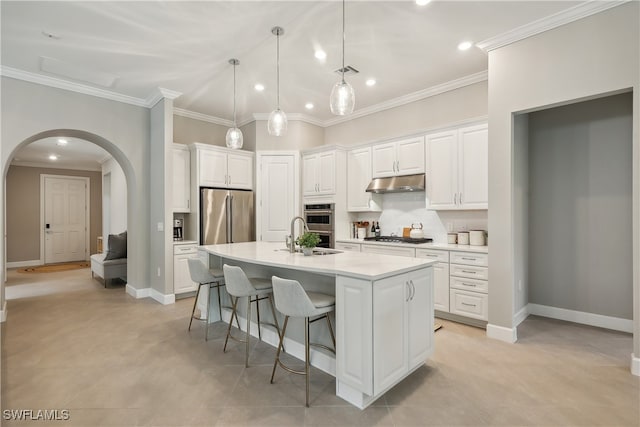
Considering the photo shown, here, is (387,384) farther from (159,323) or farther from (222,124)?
(222,124)

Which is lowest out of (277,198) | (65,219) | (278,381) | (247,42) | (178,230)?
(278,381)

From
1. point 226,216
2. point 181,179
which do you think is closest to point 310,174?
point 226,216

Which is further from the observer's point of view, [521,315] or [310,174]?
[310,174]

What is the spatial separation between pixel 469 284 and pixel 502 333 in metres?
0.59

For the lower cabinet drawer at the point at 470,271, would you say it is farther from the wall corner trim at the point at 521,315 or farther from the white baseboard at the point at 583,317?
the white baseboard at the point at 583,317

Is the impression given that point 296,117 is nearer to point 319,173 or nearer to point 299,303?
point 319,173

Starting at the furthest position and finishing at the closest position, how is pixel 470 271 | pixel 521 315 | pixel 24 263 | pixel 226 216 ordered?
pixel 24 263 → pixel 226 216 → pixel 521 315 → pixel 470 271

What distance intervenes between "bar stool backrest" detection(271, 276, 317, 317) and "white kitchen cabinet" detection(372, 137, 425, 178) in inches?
112

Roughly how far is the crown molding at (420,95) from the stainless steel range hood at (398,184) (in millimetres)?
1237

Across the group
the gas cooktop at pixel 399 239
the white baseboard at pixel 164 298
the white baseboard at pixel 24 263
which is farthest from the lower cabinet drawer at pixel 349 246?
the white baseboard at pixel 24 263

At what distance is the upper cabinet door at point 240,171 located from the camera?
5.37 metres

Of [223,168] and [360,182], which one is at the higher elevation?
[223,168]

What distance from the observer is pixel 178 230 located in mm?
5305

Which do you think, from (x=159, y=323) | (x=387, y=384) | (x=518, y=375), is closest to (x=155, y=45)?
(x=159, y=323)
